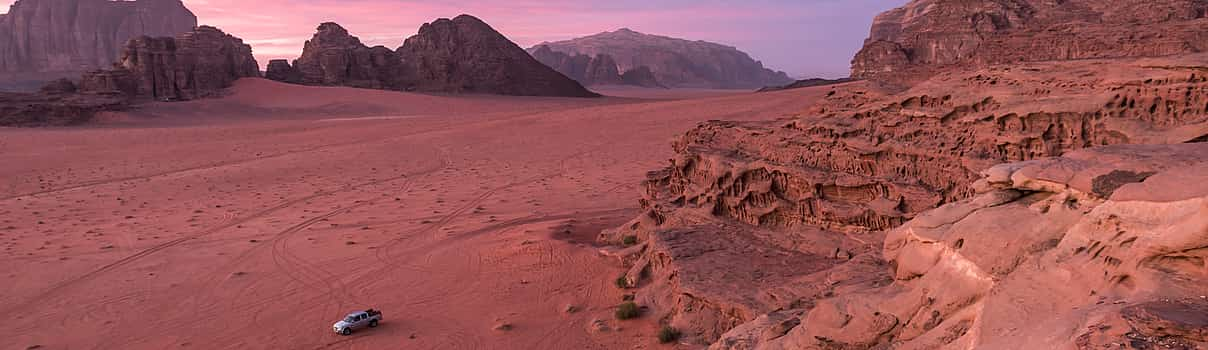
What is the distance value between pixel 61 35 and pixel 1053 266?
115 metres

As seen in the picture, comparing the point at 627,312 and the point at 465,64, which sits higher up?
the point at 465,64

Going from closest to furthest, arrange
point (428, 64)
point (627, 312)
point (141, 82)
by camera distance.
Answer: point (627, 312), point (141, 82), point (428, 64)

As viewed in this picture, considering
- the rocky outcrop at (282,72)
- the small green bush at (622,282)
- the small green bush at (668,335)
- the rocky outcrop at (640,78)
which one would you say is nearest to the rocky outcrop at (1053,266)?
the small green bush at (668,335)

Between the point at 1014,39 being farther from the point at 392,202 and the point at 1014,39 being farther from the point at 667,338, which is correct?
the point at 392,202

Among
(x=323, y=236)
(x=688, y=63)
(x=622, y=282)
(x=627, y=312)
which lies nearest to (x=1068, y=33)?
(x=622, y=282)

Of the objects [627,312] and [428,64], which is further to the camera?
[428,64]

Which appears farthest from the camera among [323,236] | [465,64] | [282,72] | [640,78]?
[640,78]

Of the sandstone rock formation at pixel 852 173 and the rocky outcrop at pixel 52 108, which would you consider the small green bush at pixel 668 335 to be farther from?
the rocky outcrop at pixel 52 108

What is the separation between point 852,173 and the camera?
8.82 meters

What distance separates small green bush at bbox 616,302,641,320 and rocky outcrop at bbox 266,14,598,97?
56034 mm

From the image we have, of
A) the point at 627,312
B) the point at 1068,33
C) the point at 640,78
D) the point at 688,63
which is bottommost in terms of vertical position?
the point at 627,312

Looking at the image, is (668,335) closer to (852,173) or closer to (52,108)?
(852,173)

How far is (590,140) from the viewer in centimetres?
2952

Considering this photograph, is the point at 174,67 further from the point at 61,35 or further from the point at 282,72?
the point at 61,35
